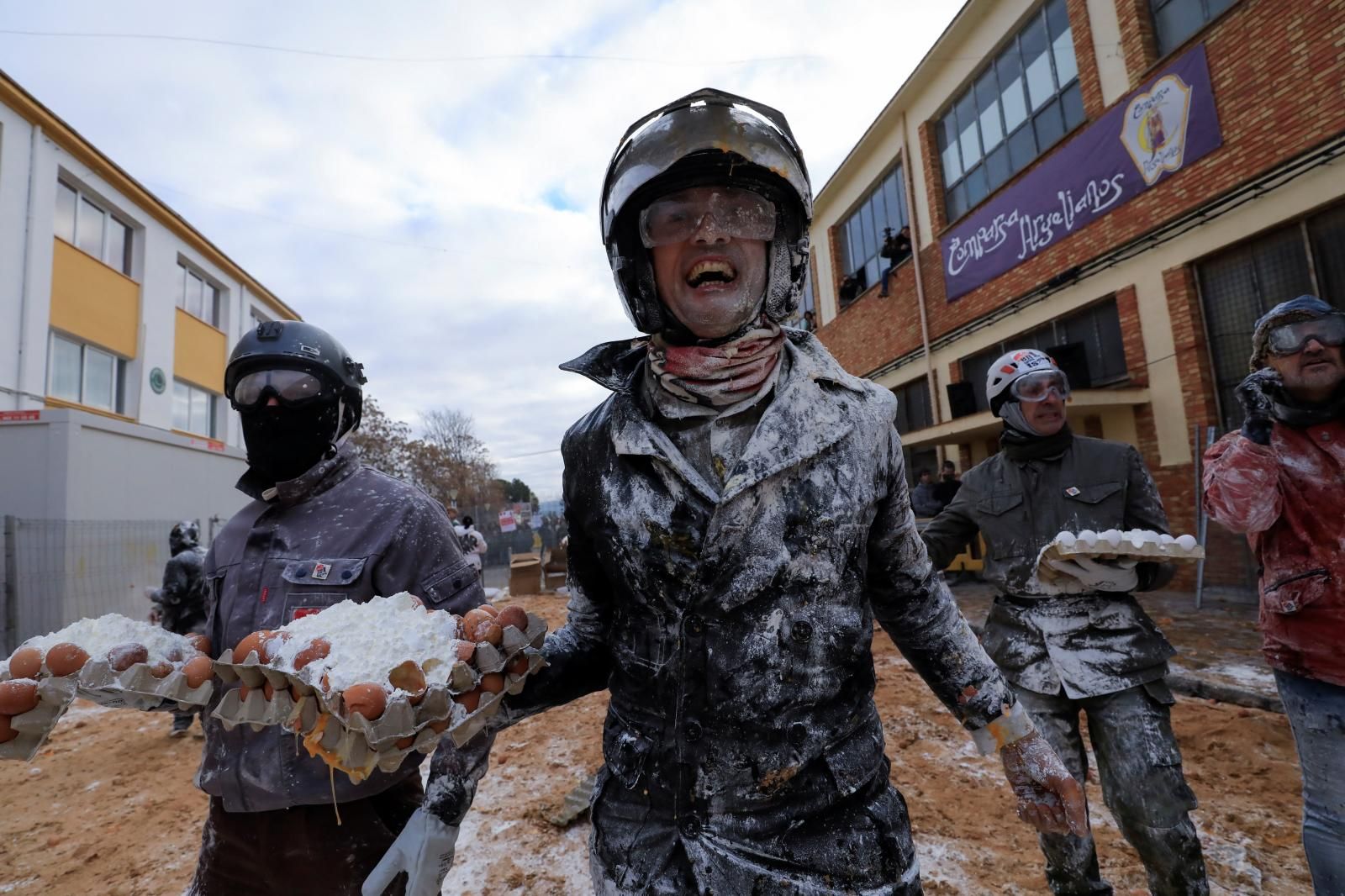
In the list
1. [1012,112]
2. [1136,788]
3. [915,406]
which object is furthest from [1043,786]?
[915,406]

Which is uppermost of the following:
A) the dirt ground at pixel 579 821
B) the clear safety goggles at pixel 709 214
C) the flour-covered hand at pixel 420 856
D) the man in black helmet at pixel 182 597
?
the clear safety goggles at pixel 709 214

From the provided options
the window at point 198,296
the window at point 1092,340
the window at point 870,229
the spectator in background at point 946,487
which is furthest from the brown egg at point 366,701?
the window at point 198,296

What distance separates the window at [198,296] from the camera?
18.6 metres

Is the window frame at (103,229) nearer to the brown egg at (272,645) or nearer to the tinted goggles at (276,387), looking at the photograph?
the tinted goggles at (276,387)

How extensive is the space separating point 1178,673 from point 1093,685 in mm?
4185

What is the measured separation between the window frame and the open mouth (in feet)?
58.6

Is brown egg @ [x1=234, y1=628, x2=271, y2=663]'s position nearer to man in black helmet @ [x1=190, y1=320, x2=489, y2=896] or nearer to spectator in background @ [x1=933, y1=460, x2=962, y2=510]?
man in black helmet @ [x1=190, y1=320, x2=489, y2=896]

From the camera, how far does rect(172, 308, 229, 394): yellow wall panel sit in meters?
18.0

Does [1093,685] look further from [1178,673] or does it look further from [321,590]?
[1178,673]

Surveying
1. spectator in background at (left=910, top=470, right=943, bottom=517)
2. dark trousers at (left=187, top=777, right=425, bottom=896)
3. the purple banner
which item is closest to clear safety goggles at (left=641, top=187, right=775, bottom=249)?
dark trousers at (left=187, top=777, right=425, bottom=896)

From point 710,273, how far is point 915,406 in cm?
1588

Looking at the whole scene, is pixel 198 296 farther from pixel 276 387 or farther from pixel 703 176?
pixel 703 176

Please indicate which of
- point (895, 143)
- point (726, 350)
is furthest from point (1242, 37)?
point (726, 350)

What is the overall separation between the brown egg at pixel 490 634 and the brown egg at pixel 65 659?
2.86 feet
